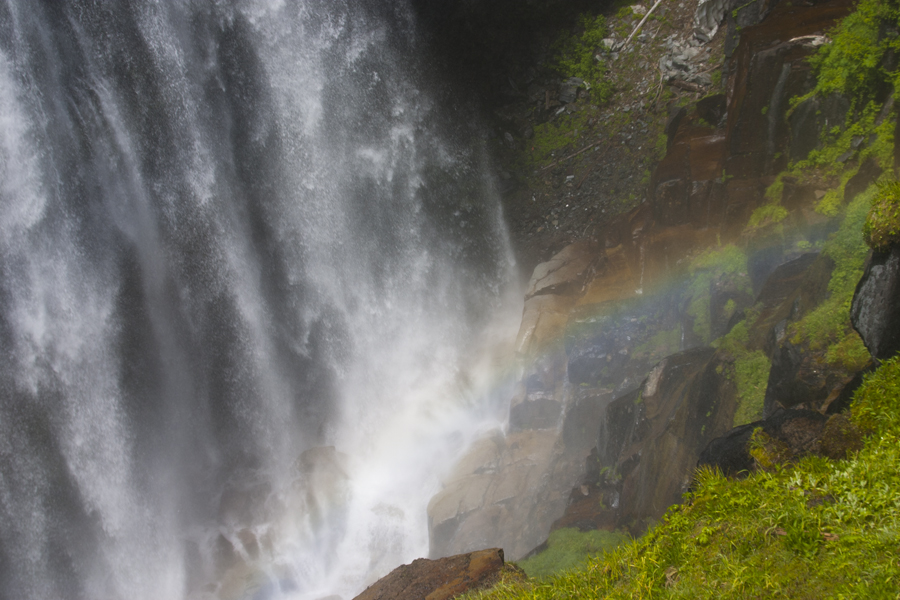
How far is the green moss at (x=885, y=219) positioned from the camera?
4094 mm

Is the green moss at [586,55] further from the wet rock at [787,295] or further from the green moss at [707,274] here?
the wet rock at [787,295]

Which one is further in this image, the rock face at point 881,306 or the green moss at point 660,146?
the green moss at point 660,146

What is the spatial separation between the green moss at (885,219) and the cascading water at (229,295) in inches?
430

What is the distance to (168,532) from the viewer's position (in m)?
15.0

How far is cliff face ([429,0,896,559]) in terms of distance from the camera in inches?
269

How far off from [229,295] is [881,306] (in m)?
15.5

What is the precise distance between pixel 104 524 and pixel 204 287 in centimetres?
750

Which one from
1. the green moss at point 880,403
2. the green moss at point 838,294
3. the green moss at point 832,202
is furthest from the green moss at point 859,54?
the green moss at point 880,403

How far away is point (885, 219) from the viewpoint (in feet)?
13.7

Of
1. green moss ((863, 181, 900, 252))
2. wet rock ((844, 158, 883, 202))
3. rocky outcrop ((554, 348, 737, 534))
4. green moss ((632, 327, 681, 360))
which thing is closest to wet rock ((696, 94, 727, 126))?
wet rock ((844, 158, 883, 202))

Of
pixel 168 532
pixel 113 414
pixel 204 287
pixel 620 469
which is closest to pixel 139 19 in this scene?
pixel 204 287

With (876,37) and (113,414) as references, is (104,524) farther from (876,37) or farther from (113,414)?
(876,37)

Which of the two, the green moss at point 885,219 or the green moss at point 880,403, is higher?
the green moss at point 885,219

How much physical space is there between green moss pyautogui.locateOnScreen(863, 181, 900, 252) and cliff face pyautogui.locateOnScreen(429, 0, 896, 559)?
42 cm
